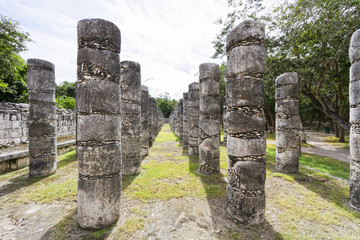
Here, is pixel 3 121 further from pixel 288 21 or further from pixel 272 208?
pixel 288 21

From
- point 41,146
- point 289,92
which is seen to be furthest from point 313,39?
point 41,146

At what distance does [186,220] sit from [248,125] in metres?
2.51

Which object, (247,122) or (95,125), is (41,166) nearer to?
(95,125)

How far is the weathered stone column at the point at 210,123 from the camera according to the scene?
22.3 feet

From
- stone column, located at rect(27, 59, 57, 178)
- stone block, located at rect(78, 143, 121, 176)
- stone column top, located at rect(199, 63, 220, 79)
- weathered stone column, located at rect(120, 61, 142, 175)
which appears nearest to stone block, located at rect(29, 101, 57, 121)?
stone column, located at rect(27, 59, 57, 178)

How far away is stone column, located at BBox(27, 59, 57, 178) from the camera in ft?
20.7

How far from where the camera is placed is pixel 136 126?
22.7 feet

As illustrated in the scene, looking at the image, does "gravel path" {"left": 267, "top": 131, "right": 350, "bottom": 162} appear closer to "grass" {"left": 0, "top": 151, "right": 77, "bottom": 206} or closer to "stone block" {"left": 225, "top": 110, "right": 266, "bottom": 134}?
"stone block" {"left": 225, "top": 110, "right": 266, "bottom": 134}

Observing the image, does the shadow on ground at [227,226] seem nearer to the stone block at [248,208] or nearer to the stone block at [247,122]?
the stone block at [248,208]

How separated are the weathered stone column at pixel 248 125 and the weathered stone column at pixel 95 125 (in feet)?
9.01

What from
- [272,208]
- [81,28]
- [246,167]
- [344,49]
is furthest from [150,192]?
[344,49]

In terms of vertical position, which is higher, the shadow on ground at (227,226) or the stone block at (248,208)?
the stone block at (248,208)

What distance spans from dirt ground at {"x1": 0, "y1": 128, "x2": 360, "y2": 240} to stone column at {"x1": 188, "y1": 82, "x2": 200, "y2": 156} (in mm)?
5149

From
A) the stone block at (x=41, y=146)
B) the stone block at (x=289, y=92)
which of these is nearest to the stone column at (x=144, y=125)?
the stone block at (x=41, y=146)
